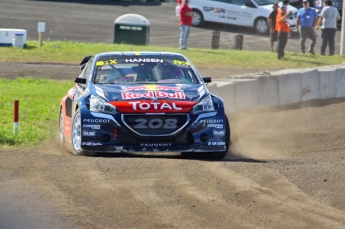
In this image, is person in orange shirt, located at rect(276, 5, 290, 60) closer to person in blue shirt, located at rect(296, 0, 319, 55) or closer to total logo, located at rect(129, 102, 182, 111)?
person in blue shirt, located at rect(296, 0, 319, 55)

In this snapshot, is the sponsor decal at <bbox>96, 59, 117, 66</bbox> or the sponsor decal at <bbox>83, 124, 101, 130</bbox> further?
the sponsor decal at <bbox>96, 59, 117, 66</bbox>

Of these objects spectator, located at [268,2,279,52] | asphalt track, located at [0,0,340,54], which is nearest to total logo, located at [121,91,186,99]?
spectator, located at [268,2,279,52]

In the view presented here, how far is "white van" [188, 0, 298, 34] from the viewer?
118 feet

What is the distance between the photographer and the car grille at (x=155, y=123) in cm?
1002

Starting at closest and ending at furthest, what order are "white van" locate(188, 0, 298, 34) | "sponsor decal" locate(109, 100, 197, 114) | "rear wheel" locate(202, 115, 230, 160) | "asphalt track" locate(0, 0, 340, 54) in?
"sponsor decal" locate(109, 100, 197, 114), "rear wheel" locate(202, 115, 230, 160), "asphalt track" locate(0, 0, 340, 54), "white van" locate(188, 0, 298, 34)

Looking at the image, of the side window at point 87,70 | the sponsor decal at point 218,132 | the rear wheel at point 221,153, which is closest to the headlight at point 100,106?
the side window at point 87,70

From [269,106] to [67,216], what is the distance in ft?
36.5

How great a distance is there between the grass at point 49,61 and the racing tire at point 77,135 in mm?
1921

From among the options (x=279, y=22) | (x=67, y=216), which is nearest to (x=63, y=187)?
(x=67, y=216)

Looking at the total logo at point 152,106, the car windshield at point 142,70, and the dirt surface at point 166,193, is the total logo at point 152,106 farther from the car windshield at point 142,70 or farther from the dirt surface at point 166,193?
the car windshield at point 142,70

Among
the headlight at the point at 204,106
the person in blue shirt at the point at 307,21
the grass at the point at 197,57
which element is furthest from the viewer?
the person in blue shirt at the point at 307,21

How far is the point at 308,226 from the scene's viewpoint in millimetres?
6711

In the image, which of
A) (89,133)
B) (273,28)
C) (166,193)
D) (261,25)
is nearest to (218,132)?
(89,133)

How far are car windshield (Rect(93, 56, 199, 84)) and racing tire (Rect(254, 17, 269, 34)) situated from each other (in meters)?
24.7
